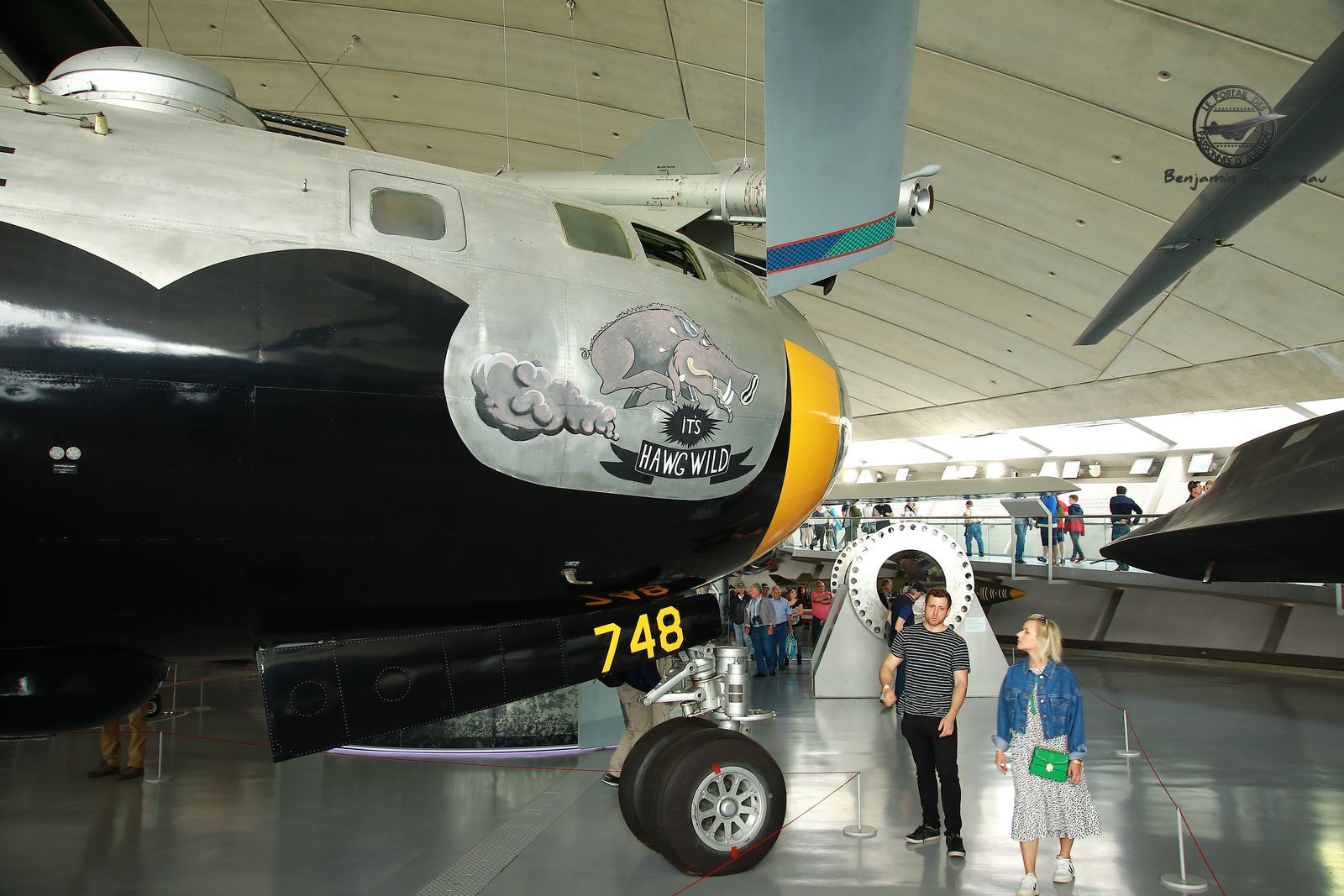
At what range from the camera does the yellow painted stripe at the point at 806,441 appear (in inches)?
206

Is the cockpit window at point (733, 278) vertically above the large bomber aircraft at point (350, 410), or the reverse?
the cockpit window at point (733, 278)

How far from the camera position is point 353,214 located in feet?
13.8

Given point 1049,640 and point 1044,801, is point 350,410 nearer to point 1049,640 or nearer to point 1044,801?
point 1049,640

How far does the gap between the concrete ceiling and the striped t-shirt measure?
35.3ft

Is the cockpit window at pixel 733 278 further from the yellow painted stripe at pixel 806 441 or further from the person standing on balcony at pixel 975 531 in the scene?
the person standing on balcony at pixel 975 531

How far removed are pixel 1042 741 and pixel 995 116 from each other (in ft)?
46.3

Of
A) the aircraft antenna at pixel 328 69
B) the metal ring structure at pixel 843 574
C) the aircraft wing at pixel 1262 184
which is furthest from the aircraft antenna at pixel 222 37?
the aircraft wing at pixel 1262 184

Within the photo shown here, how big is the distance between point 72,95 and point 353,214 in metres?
1.91

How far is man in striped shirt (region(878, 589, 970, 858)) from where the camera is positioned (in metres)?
5.95

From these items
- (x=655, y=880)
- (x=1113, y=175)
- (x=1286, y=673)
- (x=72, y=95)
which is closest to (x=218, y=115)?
(x=72, y=95)

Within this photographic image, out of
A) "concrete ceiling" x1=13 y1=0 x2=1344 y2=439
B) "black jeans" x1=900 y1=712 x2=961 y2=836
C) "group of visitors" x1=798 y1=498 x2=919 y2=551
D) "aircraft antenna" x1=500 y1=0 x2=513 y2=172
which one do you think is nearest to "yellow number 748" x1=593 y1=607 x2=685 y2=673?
"black jeans" x1=900 y1=712 x2=961 y2=836

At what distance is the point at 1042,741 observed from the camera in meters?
5.16

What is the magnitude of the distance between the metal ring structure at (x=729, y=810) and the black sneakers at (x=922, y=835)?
1272 millimetres

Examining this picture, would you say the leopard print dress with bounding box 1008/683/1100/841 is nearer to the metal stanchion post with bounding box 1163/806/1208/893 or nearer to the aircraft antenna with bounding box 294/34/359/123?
the metal stanchion post with bounding box 1163/806/1208/893
